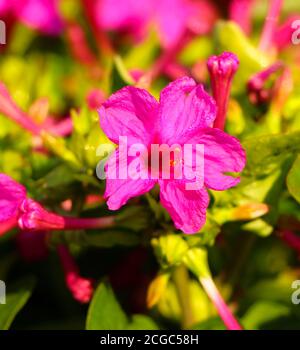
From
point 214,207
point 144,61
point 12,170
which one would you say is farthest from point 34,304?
point 144,61

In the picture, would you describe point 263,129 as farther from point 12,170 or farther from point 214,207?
point 12,170

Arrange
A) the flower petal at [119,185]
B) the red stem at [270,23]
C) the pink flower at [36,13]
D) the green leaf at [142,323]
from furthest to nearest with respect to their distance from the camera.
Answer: the pink flower at [36,13] < the red stem at [270,23] < the green leaf at [142,323] < the flower petal at [119,185]

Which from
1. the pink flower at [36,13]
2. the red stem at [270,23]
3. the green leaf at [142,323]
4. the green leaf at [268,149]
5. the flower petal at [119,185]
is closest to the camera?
the flower petal at [119,185]

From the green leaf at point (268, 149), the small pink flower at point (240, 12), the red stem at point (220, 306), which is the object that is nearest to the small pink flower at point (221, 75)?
the green leaf at point (268, 149)

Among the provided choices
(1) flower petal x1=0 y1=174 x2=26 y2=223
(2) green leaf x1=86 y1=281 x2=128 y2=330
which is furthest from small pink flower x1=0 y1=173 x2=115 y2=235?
(2) green leaf x1=86 y1=281 x2=128 y2=330

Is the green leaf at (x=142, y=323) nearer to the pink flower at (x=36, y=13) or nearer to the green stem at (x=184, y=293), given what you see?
the green stem at (x=184, y=293)

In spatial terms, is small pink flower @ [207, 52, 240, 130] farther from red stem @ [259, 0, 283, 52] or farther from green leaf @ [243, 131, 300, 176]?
red stem @ [259, 0, 283, 52]
